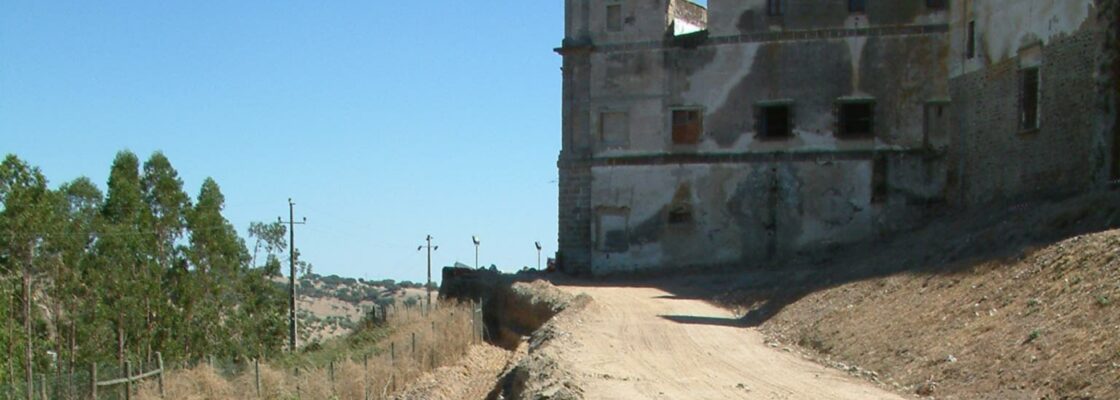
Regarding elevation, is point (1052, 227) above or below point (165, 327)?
above

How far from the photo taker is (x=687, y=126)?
3300cm

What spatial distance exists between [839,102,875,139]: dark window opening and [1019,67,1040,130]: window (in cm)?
722

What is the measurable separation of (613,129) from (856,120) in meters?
6.34

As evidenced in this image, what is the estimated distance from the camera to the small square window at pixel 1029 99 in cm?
2398

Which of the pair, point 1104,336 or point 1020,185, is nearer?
point 1104,336

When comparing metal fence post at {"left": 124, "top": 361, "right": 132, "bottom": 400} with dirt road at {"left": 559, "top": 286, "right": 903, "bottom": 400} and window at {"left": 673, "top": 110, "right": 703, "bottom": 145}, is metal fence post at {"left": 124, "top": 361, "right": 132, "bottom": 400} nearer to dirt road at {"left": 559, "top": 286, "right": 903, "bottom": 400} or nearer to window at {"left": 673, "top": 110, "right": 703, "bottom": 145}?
dirt road at {"left": 559, "top": 286, "right": 903, "bottom": 400}

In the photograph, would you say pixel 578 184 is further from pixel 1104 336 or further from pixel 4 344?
pixel 1104 336

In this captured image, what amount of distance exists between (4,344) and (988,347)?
27.2 meters

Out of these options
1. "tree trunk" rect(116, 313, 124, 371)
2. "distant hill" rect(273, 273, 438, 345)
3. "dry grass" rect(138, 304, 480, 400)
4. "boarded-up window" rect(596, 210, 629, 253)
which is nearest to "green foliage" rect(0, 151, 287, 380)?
"tree trunk" rect(116, 313, 124, 371)

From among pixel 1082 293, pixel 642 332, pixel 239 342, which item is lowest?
pixel 239 342

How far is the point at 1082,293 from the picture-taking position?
1287 centimetres

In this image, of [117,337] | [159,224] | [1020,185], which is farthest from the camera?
[159,224]

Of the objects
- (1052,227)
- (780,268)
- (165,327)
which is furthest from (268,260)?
(1052,227)

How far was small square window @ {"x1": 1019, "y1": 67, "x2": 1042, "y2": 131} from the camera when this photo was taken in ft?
78.7
